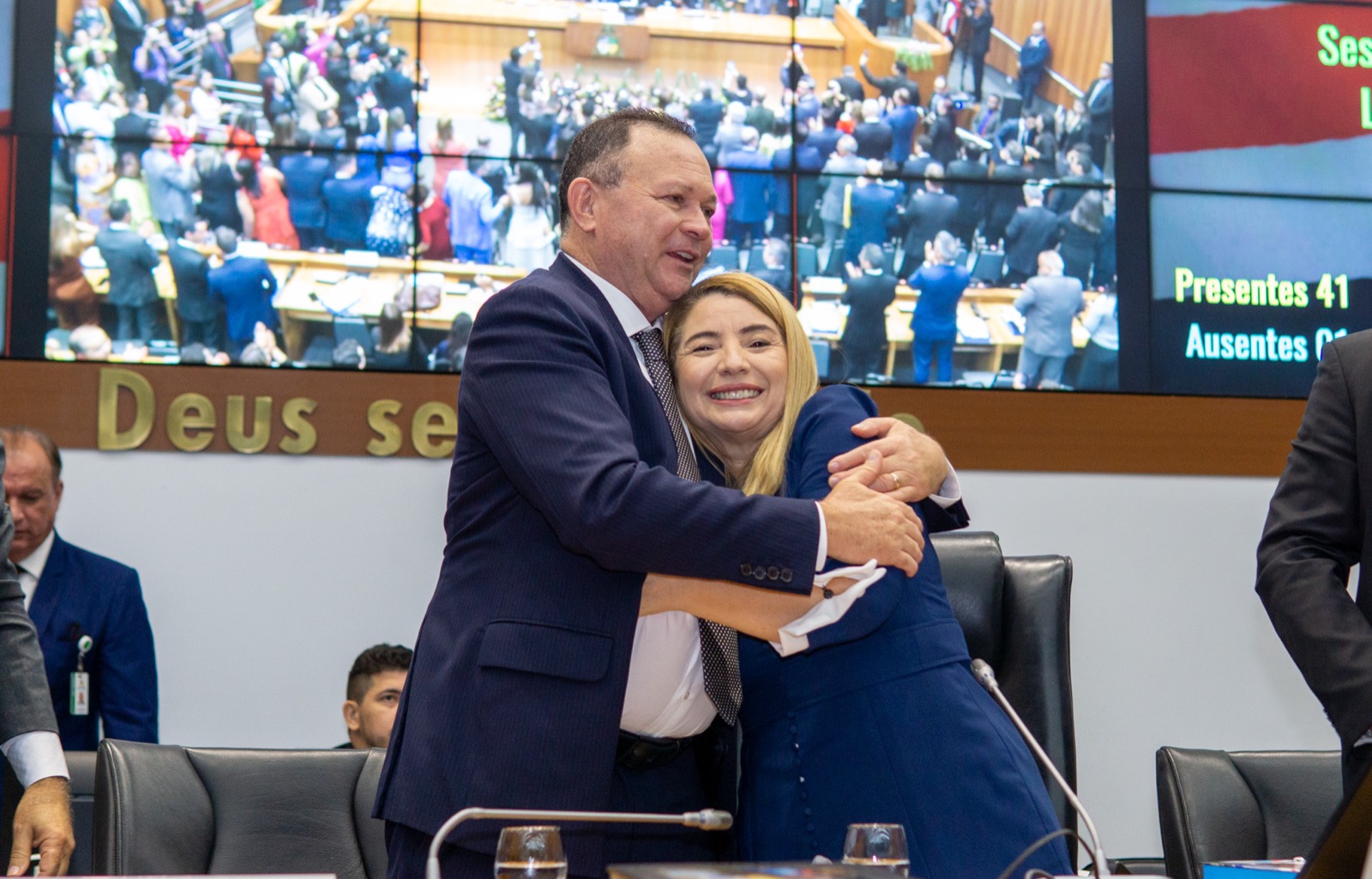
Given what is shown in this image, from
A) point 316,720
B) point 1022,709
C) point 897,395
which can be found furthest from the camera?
point 897,395

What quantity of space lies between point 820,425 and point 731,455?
0.23 metres

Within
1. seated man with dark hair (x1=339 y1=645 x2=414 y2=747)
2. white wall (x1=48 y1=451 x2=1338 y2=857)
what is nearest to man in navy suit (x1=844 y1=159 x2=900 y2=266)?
white wall (x1=48 y1=451 x2=1338 y2=857)

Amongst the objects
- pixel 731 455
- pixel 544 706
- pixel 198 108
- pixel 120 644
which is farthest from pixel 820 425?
pixel 198 108

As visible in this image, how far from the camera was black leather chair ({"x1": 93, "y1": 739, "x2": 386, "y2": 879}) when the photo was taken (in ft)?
7.28

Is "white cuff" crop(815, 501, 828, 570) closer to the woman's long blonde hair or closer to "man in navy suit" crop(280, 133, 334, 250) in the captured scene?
the woman's long blonde hair

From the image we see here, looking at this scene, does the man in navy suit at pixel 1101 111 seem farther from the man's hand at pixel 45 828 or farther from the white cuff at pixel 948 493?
the man's hand at pixel 45 828

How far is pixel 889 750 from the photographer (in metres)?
1.89

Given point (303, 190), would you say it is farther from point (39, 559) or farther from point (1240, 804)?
point (1240, 804)

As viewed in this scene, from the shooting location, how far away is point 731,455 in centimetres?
230

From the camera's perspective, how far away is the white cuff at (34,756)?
7.85 ft

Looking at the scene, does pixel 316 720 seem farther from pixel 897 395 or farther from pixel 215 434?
pixel 897 395

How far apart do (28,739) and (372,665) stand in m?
1.39

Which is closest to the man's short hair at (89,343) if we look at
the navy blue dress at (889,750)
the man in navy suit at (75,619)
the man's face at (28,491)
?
the man in navy suit at (75,619)

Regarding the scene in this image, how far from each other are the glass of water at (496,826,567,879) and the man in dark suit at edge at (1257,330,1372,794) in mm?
1091
